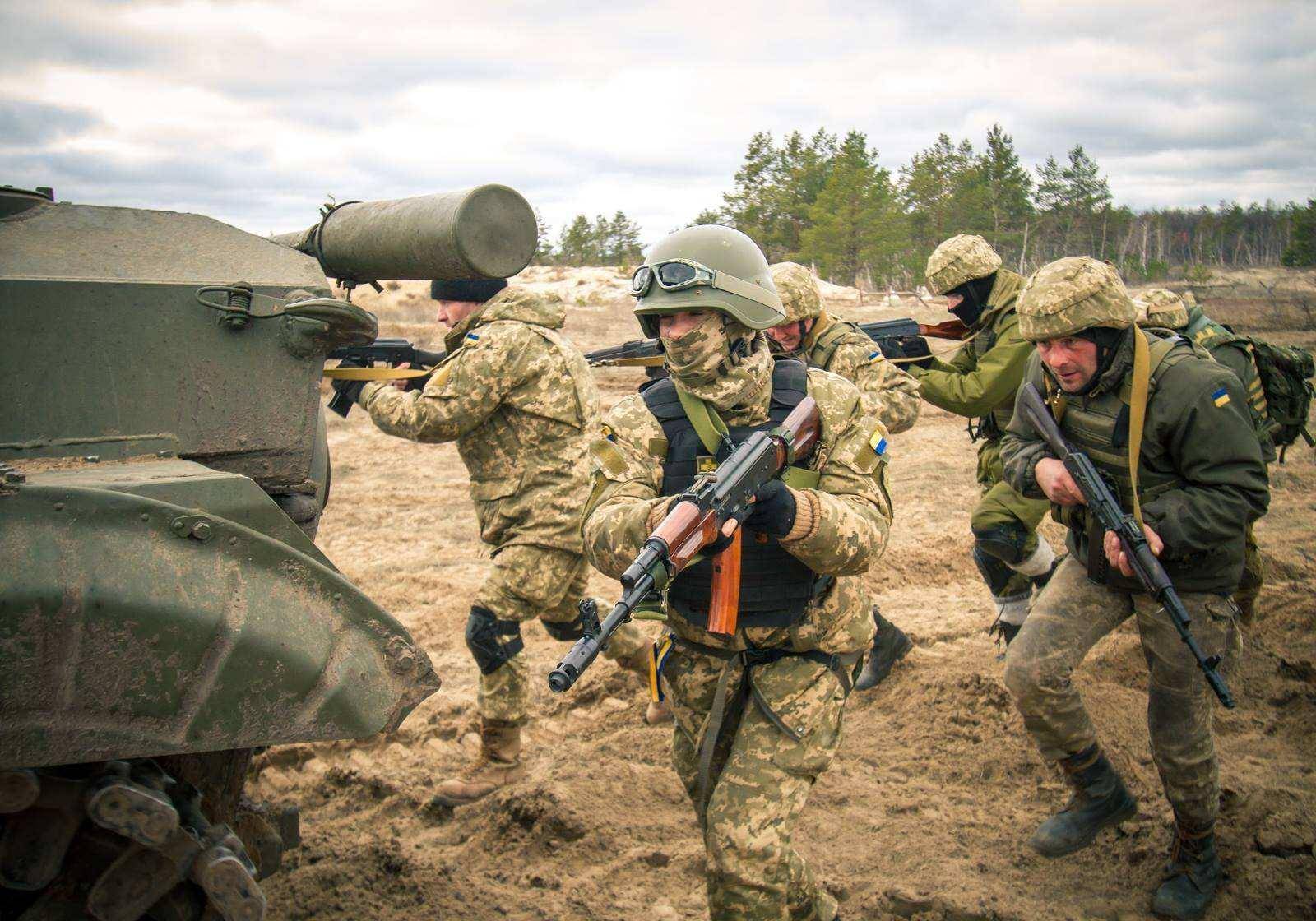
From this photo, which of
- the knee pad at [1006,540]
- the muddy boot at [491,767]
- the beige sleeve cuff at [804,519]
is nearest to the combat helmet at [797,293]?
the knee pad at [1006,540]

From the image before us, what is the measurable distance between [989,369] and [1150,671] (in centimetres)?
178

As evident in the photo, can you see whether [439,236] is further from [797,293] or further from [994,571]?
[994,571]

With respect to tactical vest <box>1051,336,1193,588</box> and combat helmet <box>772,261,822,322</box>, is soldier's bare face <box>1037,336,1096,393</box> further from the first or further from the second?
combat helmet <box>772,261,822,322</box>

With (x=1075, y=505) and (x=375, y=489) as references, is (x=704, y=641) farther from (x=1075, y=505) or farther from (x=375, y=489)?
(x=375, y=489)

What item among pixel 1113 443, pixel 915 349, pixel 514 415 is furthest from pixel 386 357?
pixel 1113 443

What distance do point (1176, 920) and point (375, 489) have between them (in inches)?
312

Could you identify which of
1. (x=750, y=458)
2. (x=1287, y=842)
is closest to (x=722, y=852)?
(x=750, y=458)

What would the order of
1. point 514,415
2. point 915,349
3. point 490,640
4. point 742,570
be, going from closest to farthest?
point 742,570 < point 490,640 < point 514,415 < point 915,349

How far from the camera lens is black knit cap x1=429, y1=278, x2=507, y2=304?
16.1 feet

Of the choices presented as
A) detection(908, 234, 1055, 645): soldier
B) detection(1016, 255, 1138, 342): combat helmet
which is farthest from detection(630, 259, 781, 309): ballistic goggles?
detection(908, 234, 1055, 645): soldier

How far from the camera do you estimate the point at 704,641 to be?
10.6ft

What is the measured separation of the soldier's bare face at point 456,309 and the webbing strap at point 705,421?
6.58ft

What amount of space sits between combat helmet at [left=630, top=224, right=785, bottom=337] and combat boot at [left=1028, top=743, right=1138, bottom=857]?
2086mm

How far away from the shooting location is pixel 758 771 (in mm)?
2963
